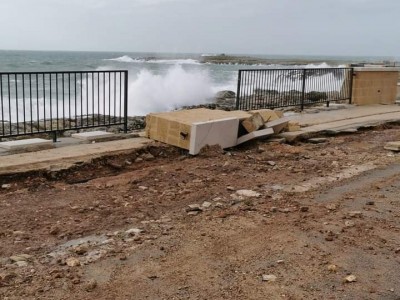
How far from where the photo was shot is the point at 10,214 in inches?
208

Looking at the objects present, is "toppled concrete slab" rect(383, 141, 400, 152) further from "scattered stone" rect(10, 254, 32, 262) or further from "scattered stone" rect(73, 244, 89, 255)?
"scattered stone" rect(10, 254, 32, 262)

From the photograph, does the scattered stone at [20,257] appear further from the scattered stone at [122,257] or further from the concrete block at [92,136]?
the concrete block at [92,136]

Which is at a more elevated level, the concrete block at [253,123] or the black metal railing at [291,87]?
the black metal railing at [291,87]

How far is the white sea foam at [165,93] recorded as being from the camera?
843 inches

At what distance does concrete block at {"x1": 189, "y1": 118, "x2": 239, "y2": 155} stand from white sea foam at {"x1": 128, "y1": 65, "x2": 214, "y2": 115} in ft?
38.0

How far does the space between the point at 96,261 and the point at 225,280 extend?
1.13 m

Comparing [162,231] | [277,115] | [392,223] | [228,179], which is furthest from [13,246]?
[277,115]

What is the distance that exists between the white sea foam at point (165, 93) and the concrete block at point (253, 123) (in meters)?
11.2

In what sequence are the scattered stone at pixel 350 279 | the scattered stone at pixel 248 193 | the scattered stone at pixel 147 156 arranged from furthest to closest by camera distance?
the scattered stone at pixel 147 156 < the scattered stone at pixel 248 193 < the scattered stone at pixel 350 279

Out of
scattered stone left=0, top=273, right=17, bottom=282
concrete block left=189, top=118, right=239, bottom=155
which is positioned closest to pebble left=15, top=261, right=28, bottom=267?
scattered stone left=0, top=273, right=17, bottom=282

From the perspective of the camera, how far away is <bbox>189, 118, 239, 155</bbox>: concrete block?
26.5 ft

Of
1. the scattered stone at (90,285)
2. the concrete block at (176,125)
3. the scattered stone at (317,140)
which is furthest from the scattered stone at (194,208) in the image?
the scattered stone at (317,140)

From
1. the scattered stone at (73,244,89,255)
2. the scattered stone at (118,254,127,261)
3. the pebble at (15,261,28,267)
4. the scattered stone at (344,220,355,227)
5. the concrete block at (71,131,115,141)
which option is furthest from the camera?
the concrete block at (71,131,115,141)

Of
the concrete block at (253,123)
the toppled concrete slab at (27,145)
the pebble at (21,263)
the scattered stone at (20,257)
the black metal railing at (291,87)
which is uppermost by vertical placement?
the black metal railing at (291,87)
